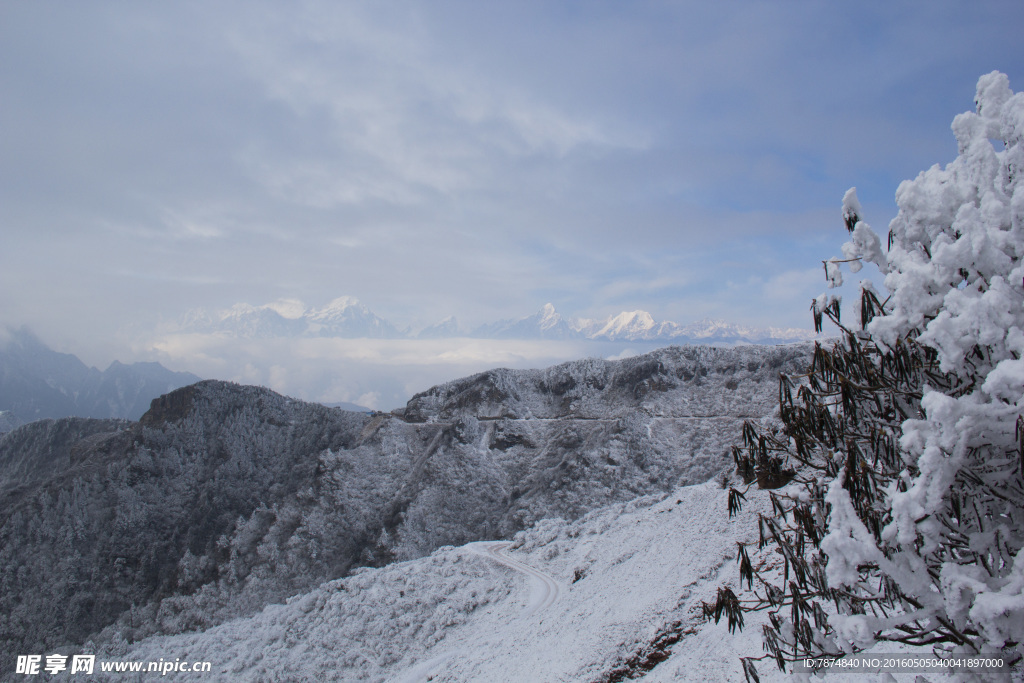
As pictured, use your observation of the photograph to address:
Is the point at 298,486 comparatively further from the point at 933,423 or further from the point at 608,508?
the point at 933,423

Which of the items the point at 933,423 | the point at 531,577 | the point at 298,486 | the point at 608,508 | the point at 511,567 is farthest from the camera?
the point at 298,486

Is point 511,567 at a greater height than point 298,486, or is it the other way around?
point 298,486

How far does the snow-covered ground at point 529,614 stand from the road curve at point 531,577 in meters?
0.13

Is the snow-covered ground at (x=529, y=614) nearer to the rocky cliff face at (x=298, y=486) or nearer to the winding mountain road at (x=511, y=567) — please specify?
the winding mountain road at (x=511, y=567)

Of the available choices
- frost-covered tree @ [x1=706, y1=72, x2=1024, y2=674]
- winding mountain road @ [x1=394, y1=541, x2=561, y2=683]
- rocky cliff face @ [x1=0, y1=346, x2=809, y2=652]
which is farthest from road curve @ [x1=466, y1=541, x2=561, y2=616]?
frost-covered tree @ [x1=706, y1=72, x2=1024, y2=674]

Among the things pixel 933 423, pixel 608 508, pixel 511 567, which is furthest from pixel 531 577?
pixel 933 423

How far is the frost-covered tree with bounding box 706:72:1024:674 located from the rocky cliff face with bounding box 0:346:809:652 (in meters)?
32.4

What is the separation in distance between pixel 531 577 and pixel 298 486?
24.2 meters

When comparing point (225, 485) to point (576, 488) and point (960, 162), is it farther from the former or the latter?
point (960, 162)

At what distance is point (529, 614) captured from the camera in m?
25.7

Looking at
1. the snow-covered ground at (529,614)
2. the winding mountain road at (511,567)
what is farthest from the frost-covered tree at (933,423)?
the winding mountain road at (511,567)

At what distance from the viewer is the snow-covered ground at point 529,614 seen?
18656 millimetres

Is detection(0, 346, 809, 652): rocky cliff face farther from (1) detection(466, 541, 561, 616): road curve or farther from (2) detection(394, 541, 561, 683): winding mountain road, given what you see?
(2) detection(394, 541, 561, 683): winding mountain road

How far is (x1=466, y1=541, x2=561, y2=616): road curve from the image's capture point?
Answer: 26547 millimetres
